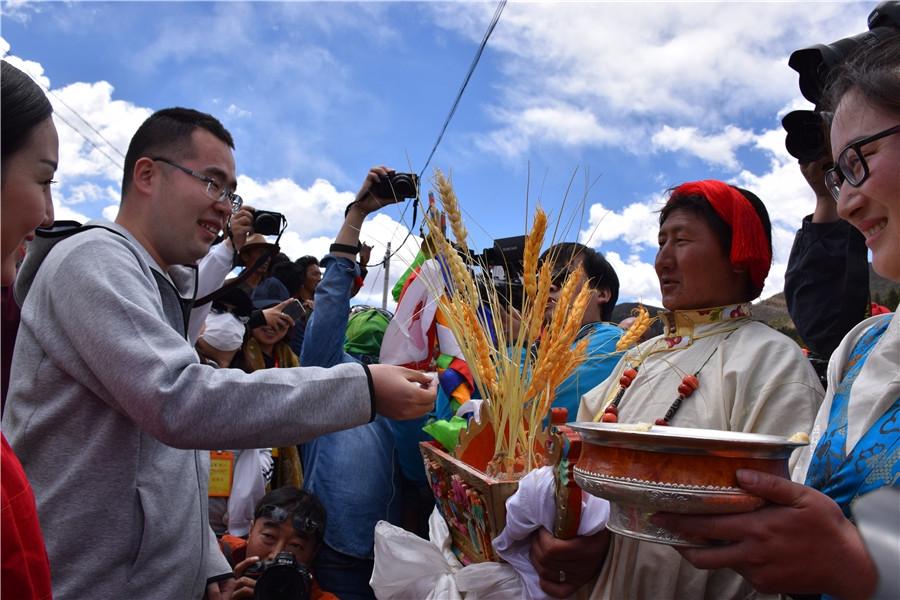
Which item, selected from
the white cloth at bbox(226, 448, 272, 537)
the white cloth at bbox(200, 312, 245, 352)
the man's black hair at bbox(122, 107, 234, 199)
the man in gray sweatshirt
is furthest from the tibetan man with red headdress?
the white cloth at bbox(200, 312, 245, 352)

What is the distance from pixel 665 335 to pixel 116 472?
147cm

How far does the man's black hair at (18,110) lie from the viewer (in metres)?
1.06

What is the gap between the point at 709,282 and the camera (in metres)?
1.85

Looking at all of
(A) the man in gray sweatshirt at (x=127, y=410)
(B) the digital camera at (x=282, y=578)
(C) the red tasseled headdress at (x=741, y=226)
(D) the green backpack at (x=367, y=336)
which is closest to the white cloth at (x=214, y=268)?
(D) the green backpack at (x=367, y=336)

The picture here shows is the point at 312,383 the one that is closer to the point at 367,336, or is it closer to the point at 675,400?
the point at 675,400

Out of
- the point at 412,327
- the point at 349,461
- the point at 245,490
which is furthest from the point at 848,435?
the point at 245,490

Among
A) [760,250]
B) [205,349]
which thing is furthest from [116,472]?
[205,349]

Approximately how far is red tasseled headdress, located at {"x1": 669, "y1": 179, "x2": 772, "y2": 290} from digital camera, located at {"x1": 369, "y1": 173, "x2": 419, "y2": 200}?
100 cm

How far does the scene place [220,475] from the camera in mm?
3156

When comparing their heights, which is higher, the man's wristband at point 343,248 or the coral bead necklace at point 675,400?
the man's wristband at point 343,248

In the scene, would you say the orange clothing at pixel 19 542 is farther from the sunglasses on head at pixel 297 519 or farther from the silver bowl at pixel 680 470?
the sunglasses on head at pixel 297 519

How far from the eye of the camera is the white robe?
4.59 ft

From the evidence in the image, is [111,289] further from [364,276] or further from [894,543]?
[364,276]

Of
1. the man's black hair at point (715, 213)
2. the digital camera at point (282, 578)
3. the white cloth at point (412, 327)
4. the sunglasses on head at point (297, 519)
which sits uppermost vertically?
the man's black hair at point (715, 213)
